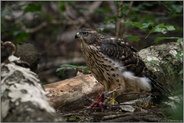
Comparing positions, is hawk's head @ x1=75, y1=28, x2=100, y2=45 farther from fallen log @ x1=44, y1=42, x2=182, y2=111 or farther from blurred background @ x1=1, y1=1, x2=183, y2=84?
blurred background @ x1=1, y1=1, x2=183, y2=84

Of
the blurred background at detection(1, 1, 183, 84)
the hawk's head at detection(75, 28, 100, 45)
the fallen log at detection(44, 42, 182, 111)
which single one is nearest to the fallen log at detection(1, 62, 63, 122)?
the fallen log at detection(44, 42, 182, 111)

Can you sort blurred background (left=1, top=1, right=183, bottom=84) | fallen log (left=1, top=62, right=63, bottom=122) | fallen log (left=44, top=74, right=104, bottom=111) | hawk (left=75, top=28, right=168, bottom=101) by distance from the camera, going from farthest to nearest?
blurred background (left=1, top=1, right=183, bottom=84) < fallen log (left=44, top=74, right=104, bottom=111) < hawk (left=75, top=28, right=168, bottom=101) < fallen log (left=1, top=62, right=63, bottom=122)

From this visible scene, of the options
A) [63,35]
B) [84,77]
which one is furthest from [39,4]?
[84,77]

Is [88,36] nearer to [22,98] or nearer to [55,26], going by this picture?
[22,98]

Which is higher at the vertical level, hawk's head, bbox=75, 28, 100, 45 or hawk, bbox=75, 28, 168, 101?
hawk's head, bbox=75, 28, 100, 45

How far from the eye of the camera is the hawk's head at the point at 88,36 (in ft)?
17.3

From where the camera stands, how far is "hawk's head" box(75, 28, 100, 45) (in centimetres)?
527

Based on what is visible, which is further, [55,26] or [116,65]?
[55,26]

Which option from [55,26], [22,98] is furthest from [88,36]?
[55,26]

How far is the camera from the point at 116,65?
505cm

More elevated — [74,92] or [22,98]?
[22,98]

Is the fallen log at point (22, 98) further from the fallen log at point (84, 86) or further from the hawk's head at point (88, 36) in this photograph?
the hawk's head at point (88, 36)

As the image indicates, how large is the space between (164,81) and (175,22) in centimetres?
362

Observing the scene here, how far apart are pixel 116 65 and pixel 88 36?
1.78 feet
